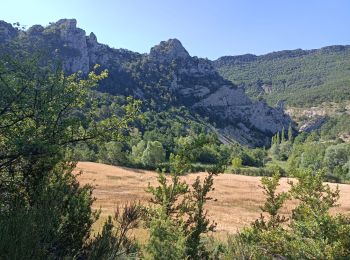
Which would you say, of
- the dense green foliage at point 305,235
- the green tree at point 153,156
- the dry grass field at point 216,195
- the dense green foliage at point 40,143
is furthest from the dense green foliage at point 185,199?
the green tree at point 153,156

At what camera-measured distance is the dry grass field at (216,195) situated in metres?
33.2

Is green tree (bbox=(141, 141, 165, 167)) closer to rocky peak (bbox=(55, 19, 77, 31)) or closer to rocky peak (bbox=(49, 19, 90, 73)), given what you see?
rocky peak (bbox=(49, 19, 90, 73))

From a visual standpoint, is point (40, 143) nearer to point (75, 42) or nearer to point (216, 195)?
point (216, 195)

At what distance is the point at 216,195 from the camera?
51062 millimetres

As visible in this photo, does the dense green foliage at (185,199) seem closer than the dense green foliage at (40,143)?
Yes

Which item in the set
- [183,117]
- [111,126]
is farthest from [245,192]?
[183,117]

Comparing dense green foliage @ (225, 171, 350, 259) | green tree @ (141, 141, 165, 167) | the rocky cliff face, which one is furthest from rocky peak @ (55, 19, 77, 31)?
dense green foliage @ (225, 171, 350, 259)

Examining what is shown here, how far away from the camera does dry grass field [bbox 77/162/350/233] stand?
33250 mm

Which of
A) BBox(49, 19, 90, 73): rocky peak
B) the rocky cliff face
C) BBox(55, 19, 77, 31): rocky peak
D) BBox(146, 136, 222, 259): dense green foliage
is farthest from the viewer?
BBox(55, 19, 77, 31): rocky peak

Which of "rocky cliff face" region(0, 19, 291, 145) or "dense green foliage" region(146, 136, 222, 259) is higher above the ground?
"rocky cliff face" region(0, 19, 291, 145)

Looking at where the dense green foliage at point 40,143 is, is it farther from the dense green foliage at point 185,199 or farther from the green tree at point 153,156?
the green tree at point 153,156

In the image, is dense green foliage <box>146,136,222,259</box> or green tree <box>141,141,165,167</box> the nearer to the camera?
dense green foliage <box>146,136,222,259</box>

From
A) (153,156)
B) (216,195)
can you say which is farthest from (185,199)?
(153,156)

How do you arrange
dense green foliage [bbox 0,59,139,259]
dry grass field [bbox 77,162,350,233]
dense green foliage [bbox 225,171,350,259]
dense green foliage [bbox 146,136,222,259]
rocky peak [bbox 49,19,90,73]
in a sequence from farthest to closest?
rocky peak [bbox 49,19,90,73], dry grass field [bbox 77,162,350,233], dense green foliage [bbox 0,59,139,259], dense green foliage [bbox 146,136,222,259], dense green foliage [bbox 225,171,350,259]
